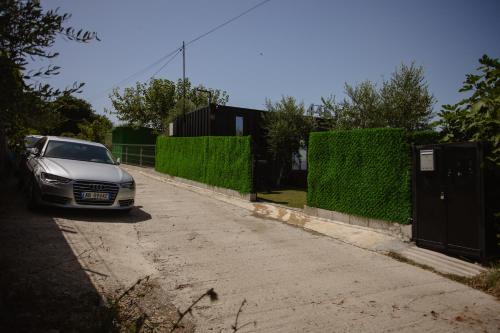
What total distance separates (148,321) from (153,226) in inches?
162

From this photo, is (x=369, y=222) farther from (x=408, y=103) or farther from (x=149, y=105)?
(x=149, y=105)

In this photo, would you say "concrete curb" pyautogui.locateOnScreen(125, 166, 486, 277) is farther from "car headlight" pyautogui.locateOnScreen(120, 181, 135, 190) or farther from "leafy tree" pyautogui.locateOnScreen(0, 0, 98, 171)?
"leafy tree" pyautogui.locateOnScreen(0, 0, 98, 171)

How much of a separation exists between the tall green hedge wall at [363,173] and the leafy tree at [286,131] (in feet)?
36.7

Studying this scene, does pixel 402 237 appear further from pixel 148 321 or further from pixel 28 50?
pixel 28 50

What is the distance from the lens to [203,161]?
14.9 metres

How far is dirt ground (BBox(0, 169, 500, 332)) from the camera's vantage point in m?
3.40

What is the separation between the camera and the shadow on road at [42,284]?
9.93ft

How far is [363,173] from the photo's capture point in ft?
25.3

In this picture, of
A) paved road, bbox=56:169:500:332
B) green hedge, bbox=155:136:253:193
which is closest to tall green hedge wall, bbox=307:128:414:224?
paved road, bbox=56:169:500:332

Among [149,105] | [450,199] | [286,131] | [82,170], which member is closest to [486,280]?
[450,199]

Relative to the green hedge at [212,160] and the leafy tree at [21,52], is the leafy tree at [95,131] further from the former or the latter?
the leafy tree at [21,52]

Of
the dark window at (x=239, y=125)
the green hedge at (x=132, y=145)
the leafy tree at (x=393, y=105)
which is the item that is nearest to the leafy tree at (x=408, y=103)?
the leafy tree at (x=393, y=105)

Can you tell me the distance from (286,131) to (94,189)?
14.7 metres

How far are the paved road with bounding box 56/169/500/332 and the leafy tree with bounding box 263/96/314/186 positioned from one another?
43.1 feet
